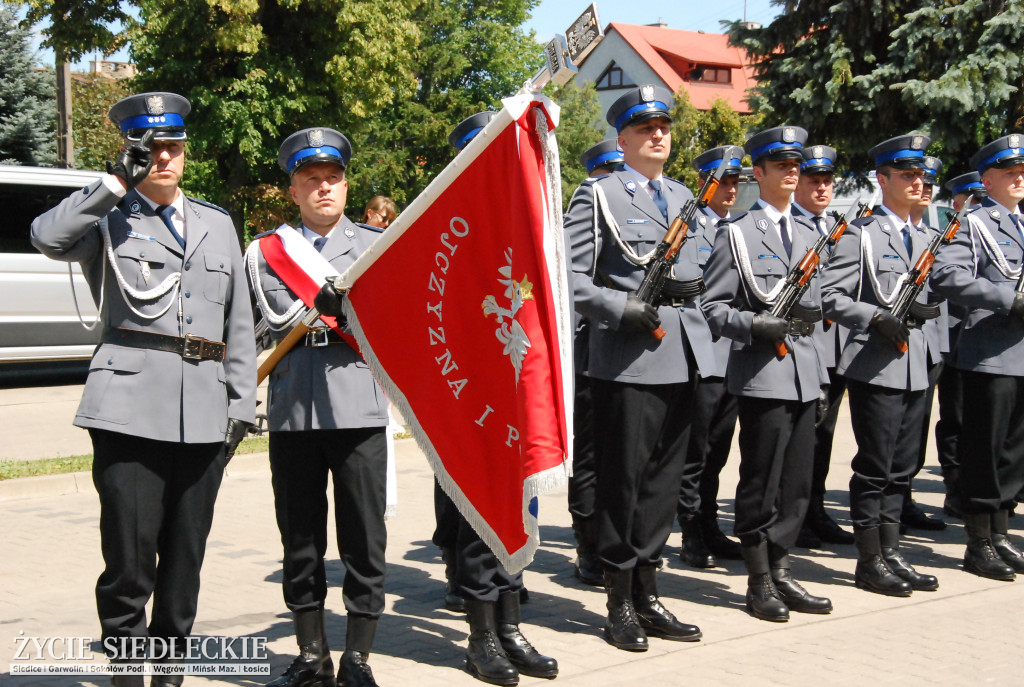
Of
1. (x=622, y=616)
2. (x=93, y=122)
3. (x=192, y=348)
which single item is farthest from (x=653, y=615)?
(x=93, y=122)

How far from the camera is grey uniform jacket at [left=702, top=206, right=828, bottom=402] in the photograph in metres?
5.83

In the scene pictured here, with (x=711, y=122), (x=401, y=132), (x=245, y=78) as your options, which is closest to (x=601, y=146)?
(x=245, y=78)

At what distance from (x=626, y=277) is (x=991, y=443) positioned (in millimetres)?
2657

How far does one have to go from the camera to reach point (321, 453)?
→ 4684 millimetres

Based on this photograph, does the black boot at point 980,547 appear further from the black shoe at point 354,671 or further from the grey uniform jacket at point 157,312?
the grey uniform jacket at point 157,312

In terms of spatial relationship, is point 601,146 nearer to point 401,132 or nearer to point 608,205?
point 608,205

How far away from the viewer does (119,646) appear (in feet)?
13.7

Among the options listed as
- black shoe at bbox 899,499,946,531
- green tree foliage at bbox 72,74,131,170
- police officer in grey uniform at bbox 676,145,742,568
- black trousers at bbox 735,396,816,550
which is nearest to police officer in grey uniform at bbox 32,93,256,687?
black trousers at bbox 735,396,816,550

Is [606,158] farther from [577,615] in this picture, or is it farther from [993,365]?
[577,615]

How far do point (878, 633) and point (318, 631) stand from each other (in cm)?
266

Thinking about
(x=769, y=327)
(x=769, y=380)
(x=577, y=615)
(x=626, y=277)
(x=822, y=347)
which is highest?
(x=626, y=277)

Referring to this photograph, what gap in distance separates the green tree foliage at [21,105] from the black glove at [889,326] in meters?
21.2

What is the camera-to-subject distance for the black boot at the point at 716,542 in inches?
283

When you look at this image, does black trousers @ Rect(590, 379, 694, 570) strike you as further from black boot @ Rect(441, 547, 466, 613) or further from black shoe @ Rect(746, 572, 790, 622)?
black boot @ Rect(441, 547, 466, 613)
